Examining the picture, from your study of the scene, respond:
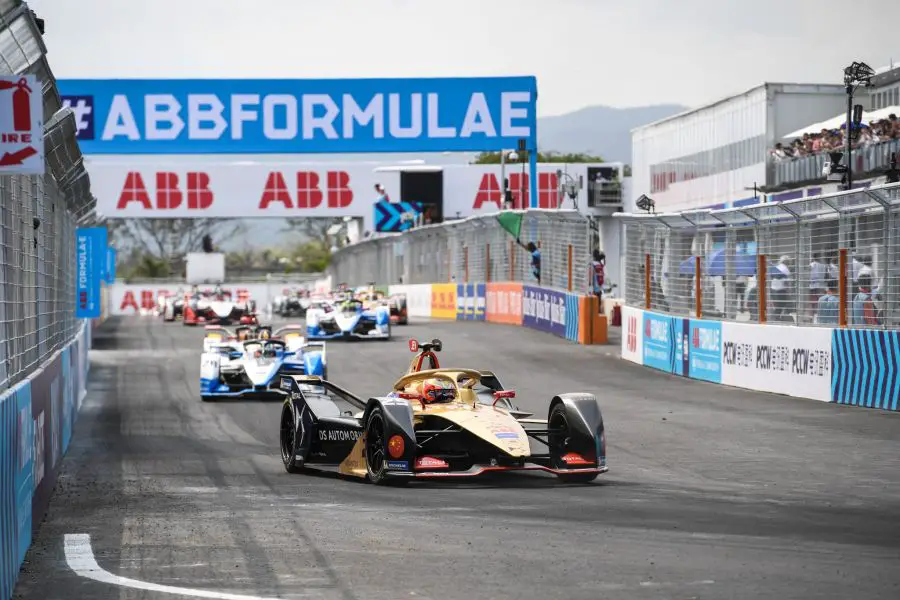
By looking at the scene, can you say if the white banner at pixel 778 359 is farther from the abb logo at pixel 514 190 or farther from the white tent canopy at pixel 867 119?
the abb logo at pixel 514 190

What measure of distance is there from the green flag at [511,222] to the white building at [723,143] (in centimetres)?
1293

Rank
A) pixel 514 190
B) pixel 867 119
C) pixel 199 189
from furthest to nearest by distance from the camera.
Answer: pixel 514 190
pixel 199 189
pixel 867 119

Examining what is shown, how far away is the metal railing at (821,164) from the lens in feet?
118

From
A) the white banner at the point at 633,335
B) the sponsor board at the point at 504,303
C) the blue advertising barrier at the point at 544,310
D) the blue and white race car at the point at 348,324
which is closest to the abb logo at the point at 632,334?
the white banner at the point at 633,335

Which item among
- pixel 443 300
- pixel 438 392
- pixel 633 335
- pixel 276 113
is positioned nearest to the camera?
pixel 438 392

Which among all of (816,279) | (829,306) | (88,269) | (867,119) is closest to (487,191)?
(867,119)

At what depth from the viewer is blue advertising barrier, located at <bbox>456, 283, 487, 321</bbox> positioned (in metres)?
40.1

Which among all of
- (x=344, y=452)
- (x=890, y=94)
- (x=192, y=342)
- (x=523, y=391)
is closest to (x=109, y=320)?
(x=192, y=342)

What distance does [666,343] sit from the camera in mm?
24062

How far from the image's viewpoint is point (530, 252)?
35.9 metres

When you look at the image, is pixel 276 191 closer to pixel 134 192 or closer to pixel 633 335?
pixel 134 192

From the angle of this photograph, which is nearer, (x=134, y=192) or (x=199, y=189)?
(x=199, y=189)

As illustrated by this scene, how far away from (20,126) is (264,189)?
198ft

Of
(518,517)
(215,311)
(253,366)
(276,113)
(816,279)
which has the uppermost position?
(276,113)
